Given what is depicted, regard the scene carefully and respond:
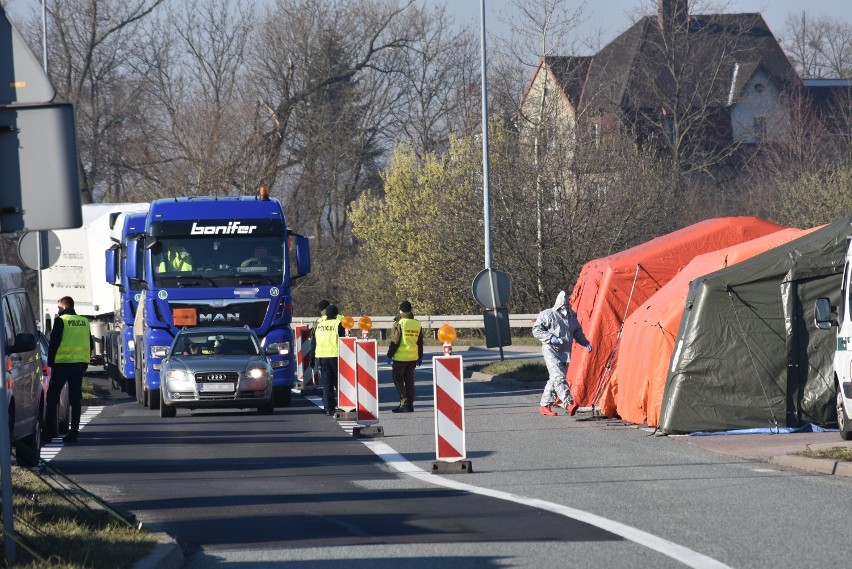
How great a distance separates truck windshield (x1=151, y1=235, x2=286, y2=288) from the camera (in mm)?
23281

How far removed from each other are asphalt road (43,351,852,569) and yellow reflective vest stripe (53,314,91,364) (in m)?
1.08

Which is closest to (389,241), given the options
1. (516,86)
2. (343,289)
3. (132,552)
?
(343,289)

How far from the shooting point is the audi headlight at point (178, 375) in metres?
20.9

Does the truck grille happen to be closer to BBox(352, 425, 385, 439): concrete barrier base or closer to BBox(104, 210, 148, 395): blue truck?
BBox(104, 210, 148, 395): blue truck

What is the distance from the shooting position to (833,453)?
13.2 m

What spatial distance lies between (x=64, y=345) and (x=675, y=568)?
38.0 feet

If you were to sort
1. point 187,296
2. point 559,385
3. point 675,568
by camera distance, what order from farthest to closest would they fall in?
1. point 187,296
2. point 559,385
3. point 675,568

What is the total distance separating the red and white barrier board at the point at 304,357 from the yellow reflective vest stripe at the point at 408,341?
601 centimetres

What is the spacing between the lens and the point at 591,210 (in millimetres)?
→ 41938

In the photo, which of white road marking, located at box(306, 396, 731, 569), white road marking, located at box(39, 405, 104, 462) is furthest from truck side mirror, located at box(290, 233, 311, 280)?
white road marking, located at box(306, 396, 731, 569)

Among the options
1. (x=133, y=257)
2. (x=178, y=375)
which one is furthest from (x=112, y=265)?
(x=178, y=375)

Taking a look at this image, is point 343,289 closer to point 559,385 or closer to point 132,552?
point 559,385

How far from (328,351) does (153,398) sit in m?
3.62

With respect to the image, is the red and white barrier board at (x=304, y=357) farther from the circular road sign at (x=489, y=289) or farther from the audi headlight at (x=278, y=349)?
the audi headlight at (x=278, y=349)
